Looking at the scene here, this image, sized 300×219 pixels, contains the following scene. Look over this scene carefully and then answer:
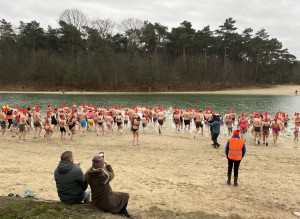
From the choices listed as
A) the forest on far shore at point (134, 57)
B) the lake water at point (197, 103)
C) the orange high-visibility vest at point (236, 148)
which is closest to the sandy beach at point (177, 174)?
the orange high-visibility vest at point (236, 148)

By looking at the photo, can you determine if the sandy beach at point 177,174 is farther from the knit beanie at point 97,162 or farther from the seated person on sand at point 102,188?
the knit beanie at point 97,162

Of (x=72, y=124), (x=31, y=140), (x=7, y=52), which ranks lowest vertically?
(x=31, y=140)

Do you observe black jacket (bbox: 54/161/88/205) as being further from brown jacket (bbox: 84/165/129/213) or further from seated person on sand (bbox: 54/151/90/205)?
brown jacket (bbox: 84/165/129/213)

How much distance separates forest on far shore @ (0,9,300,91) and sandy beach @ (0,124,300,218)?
43.8 metres

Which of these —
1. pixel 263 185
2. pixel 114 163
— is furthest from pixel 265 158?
pixel 114 163

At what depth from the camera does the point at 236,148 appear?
6.06 meters

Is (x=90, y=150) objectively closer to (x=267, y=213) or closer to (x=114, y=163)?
(x=114, y=163)

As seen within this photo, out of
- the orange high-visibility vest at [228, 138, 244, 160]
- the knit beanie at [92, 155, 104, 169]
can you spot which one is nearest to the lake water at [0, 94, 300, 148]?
the orange high-visibility vest at [228, 138, 244, 160]

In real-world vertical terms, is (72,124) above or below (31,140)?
above

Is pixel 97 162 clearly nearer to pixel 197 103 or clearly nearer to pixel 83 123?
pixel 83 123

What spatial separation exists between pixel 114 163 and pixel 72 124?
16.6ft

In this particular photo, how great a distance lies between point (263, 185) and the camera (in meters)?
6.22

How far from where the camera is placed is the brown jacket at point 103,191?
11.1 feet

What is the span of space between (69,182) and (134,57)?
5886 centimetres
